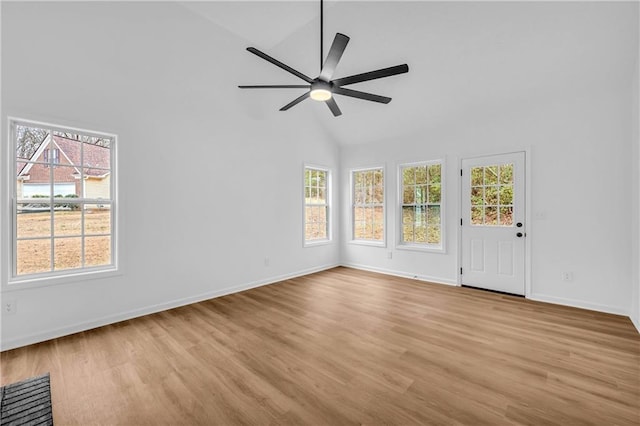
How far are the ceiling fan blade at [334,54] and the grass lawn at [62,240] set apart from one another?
9.70ft

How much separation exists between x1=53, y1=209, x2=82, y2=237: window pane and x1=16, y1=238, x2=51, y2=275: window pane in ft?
0.48

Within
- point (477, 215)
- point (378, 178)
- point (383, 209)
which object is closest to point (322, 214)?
point (383, 209)

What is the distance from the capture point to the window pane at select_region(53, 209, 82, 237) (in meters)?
2.97

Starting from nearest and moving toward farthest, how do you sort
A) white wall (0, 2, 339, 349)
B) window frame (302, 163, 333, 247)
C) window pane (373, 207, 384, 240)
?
white wall (0, 2, 339, 349) < window frame (302, 163, 333, 247) < window pane (373, 207, 384, 240)

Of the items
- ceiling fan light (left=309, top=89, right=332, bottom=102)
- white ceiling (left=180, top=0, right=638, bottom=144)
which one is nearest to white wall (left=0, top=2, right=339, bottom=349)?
white ceiling (left=180, top=0, right=638, bottom=144)

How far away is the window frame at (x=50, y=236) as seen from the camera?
264cm

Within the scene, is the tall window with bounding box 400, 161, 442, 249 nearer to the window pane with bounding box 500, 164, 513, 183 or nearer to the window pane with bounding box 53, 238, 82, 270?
the window pane with bounding box 500, 164, 513, 183

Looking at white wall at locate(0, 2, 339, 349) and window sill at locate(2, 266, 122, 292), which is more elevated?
white wall at locate(0, 2, 339, 349)

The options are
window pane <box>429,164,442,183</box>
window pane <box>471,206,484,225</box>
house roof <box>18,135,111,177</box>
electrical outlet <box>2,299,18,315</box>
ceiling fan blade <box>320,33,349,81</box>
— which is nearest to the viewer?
ceiling fan blade <box>320,33,349,81</box>

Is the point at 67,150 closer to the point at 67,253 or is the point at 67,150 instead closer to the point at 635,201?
the point at 67,253

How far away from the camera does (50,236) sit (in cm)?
291

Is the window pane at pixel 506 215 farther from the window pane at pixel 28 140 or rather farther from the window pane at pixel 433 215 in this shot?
the window pane at pixel 28 140

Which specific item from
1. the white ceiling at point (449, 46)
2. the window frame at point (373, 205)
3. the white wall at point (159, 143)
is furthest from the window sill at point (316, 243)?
the white ceiling at point (449, 46)

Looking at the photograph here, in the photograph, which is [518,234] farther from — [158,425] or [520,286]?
[158,425]
